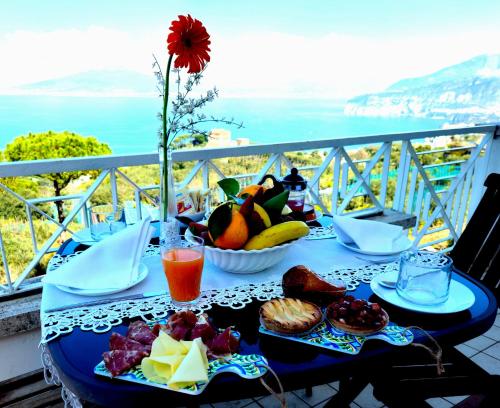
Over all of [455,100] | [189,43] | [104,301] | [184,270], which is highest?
[455,100]

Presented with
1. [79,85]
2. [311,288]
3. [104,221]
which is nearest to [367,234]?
[311,288]

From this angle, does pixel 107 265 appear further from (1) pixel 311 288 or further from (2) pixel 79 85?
(2) pixel 79 85

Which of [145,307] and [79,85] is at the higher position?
[79,85]

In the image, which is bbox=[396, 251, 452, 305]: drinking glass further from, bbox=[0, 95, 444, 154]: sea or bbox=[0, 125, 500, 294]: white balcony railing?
bbox=[0, 95, 444, 154]: sea

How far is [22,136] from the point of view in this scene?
7879mm

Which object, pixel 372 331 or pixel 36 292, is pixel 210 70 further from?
pixel 36 292

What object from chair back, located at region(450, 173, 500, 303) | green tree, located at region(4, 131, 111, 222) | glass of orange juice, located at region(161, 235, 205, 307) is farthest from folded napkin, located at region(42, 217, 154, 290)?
green tree, located at region(4, 131, 111, 222)

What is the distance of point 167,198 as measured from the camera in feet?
3.90

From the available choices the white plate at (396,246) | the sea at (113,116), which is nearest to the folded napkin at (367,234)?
the white plate at (396,246)

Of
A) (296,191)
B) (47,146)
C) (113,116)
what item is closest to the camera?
(296,191)

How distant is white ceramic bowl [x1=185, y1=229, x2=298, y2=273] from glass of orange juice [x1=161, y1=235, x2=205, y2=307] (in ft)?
0.21

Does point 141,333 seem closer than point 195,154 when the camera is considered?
Yes

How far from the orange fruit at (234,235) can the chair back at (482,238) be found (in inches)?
42.8

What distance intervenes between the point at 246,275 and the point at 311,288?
0.83ft
